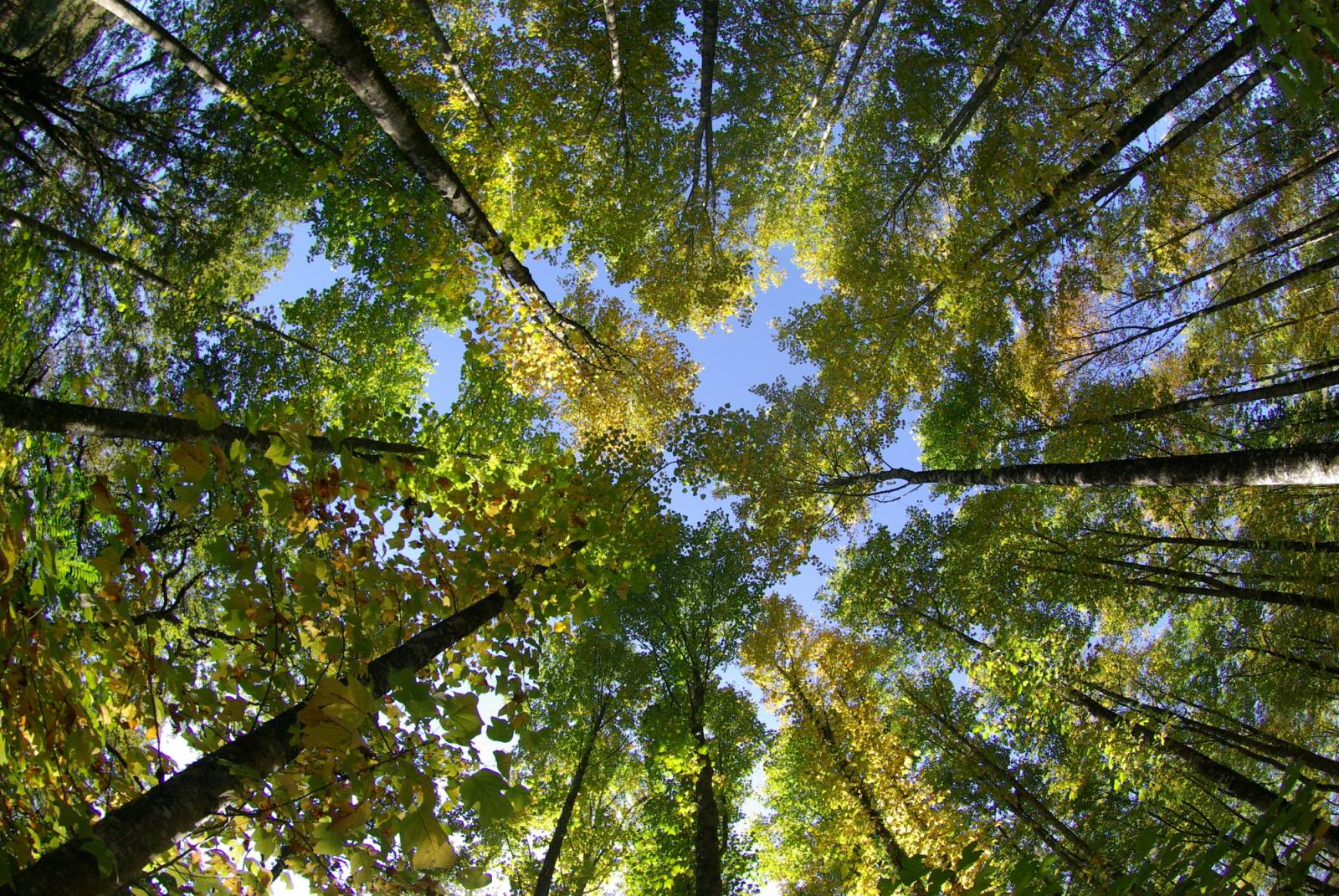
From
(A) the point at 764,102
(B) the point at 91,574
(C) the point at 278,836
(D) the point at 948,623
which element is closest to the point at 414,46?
(A) the point at 764,102

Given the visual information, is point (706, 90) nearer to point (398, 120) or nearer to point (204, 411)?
point (398, 120)

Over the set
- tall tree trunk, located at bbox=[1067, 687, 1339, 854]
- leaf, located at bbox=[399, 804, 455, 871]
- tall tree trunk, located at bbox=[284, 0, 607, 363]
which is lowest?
tall tree trunk, located at bbox=[1067, 687, 1339, 854]

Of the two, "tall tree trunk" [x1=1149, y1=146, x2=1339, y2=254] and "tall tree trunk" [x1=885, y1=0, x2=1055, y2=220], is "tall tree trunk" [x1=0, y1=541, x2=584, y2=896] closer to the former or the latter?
"tall tree trunk" [x1=885, y1=0, x2=1055, y2=220]

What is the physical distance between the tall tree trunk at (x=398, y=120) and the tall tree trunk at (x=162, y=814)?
392 centimetres

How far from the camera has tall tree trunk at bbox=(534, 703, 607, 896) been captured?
25.1ft

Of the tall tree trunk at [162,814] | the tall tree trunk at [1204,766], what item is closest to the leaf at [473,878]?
the tall tree trunk at [162,814]

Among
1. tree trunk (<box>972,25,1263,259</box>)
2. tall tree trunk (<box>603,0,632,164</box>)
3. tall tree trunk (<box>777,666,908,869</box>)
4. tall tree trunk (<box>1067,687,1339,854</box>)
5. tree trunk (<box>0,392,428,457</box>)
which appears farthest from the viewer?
tall tree trunk (<box>777,666,908,869</box>)

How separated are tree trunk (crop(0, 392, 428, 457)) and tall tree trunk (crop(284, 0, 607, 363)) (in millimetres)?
2446

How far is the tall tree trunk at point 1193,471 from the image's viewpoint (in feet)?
13.0

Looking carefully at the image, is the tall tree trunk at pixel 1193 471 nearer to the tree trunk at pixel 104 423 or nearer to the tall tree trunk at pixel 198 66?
the tree trunk at pixel 104 423

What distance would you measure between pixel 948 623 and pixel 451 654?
8.62 metres

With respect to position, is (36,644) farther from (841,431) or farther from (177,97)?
(177,97)

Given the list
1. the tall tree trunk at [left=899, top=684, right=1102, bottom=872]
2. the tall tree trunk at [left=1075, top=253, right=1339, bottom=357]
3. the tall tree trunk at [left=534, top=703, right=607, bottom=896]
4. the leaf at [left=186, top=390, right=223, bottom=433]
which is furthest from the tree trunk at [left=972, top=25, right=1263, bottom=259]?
the tall tree trunk at [left=534, top=703, right=607, bottom=896]

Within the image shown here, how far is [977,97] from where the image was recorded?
8.93 meters
